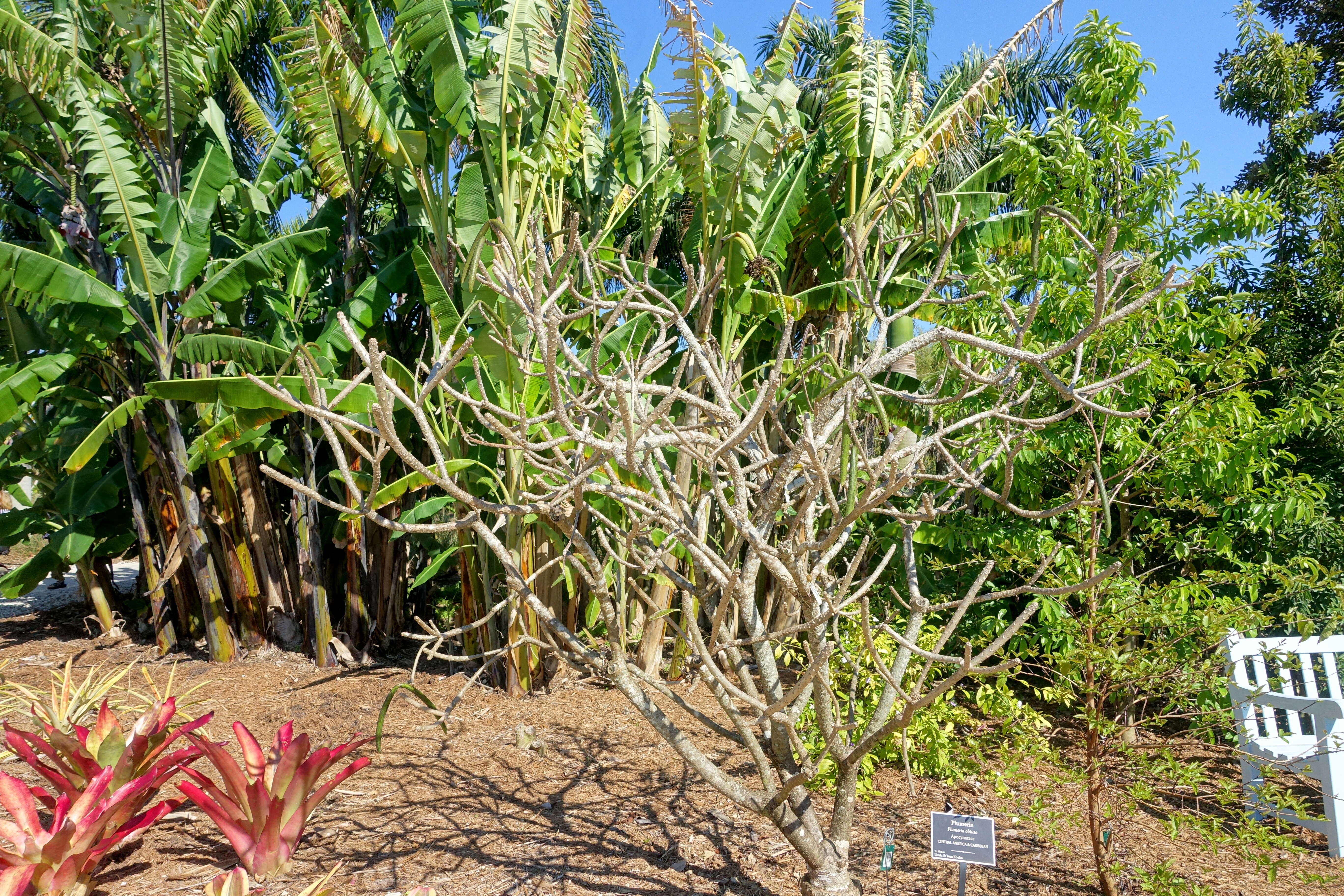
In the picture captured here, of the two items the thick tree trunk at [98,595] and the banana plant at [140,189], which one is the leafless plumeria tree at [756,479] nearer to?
the banana plant at [140,189]

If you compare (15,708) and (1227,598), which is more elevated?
(1227,598)

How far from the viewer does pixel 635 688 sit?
266cm

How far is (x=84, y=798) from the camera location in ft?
9.81

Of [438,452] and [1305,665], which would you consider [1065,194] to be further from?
[438,452]

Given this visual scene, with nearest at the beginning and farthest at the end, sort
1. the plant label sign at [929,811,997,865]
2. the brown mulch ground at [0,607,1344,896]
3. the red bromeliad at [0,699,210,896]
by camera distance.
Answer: the plant label sign at [929,811,997,865]
the red bromeliad at [0,699,210,896]
the brown mulch ground at [0,607,1344,896]

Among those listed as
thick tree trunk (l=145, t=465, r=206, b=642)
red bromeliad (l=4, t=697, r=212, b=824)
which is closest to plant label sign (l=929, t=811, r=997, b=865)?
red bromeliad (l=4, t=697, r=212, b=824)

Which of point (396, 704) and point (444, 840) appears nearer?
point (444, 840)

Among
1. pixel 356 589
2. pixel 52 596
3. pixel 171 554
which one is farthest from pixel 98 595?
pixel 52 596

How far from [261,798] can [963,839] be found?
273 centimetres

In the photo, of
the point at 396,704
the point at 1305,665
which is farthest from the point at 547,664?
the point at 1305,665

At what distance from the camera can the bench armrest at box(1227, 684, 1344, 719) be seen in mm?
3963

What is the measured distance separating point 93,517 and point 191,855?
6.48 m

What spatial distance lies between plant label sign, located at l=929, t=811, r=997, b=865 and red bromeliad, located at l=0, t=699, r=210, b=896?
3054mm

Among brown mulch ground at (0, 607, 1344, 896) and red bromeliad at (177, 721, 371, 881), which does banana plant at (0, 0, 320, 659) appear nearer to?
brown mulch ground at (0, 607, 1344, 896)
